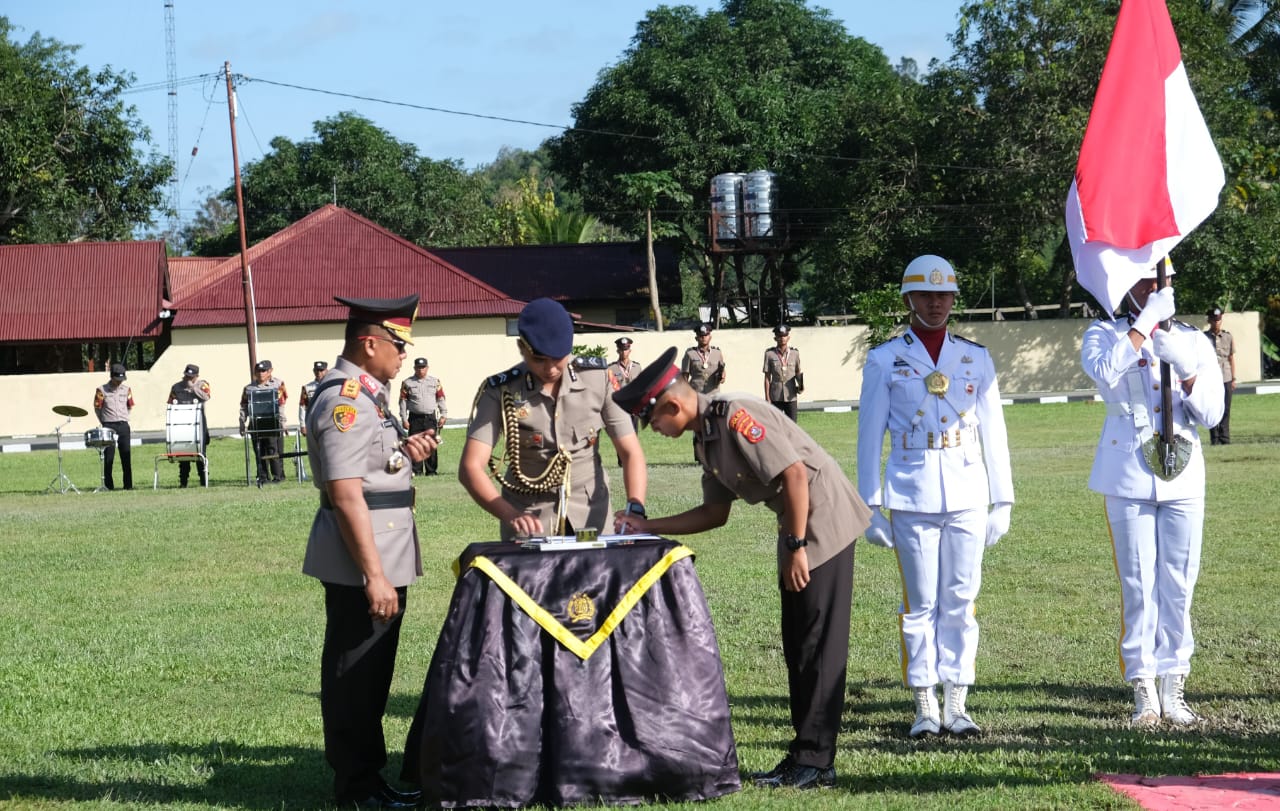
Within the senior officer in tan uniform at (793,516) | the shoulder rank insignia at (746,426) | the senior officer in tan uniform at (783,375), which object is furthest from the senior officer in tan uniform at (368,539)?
the senior officer in tan uniform at (783,375)

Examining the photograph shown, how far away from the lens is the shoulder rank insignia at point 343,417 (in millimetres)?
5371

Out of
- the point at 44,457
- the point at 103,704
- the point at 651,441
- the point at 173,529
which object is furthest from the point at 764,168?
the point at 103,704

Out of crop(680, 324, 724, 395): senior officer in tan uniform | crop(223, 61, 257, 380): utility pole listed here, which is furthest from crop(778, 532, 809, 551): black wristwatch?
crop(223, 61, 257, 380): utility pole

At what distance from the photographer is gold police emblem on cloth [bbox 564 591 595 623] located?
5.30m

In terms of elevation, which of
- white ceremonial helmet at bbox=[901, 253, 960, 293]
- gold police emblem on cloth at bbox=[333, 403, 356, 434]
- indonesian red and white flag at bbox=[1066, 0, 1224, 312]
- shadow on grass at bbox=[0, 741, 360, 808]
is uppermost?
indonesian red and white flag at bbox=[1066, 0, 1224, 312]

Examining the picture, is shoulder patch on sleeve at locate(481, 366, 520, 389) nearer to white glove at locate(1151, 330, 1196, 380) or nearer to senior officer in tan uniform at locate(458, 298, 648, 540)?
senior officer in tan uniform at locate(458, 298, 648, 540)

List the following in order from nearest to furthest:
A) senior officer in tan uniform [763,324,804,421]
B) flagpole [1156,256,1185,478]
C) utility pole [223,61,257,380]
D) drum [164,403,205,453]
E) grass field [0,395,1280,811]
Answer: grass field [0,395,1280,811] < flagpole [1156,256,1185,478] < drum [164,403,205,453] < senior officer in tan uniform [763,324,804,421] < utility pole [223,61,257,380]

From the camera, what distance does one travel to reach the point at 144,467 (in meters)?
25.9

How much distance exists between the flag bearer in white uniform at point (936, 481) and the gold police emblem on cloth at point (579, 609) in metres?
1.76

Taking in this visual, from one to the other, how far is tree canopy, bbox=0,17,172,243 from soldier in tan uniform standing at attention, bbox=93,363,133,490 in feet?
87.1

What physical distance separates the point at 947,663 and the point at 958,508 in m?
0.72

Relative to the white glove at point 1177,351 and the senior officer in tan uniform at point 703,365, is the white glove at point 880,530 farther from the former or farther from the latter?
the senior officer in tan uniform at point 703,365

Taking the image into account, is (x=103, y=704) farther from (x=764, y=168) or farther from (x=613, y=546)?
(x=764, y=168)

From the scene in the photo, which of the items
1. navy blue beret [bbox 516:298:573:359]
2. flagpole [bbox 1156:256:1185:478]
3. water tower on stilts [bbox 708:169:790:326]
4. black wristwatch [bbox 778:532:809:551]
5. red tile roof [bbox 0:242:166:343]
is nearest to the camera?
black wristwatch [bbox 778:532:809:551]
